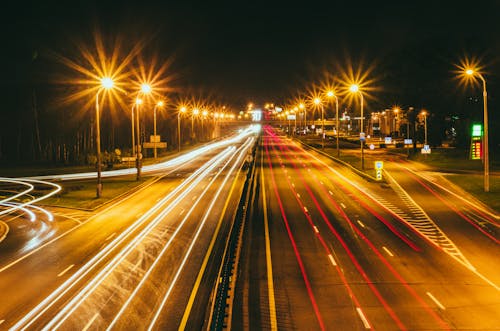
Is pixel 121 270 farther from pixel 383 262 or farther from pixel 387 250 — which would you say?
pixel 387 250

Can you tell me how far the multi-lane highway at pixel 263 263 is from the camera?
46.5 ft

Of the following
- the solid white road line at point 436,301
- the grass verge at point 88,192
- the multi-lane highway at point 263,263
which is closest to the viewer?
the multi-lane highway at point 263,263

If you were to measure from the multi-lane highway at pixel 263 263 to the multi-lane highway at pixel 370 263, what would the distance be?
64 millimetres

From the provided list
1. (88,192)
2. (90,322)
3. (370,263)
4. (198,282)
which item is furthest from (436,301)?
(88,192)

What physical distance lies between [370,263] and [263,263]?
424 centimetres

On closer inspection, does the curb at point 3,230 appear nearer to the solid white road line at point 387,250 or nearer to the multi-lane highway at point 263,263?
the multi-lane highway at point 263,263

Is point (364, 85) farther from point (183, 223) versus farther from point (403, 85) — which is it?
point (183, 223)

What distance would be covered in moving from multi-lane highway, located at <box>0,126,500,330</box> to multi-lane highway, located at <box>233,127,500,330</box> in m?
0.06

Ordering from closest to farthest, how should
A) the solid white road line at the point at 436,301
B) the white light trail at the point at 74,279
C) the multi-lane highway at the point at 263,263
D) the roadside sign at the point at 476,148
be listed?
1. the white light trail at the point at 74,279
2. the multi-lane highway at the point at 263,263
3. the solid white road line at the point at 436,301
4. the roadside sign at the point at 476,148

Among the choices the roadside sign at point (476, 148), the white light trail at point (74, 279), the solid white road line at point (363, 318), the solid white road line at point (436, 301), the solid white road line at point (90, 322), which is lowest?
the solid white road line at point (436, 301)

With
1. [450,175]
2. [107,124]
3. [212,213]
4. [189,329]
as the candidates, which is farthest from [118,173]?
[107,124]

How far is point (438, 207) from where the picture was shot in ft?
108

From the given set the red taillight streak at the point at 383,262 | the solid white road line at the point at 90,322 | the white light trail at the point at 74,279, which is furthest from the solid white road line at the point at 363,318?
the white light trail at the point at 74,279

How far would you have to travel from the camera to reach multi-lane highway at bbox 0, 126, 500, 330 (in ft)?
46.5
